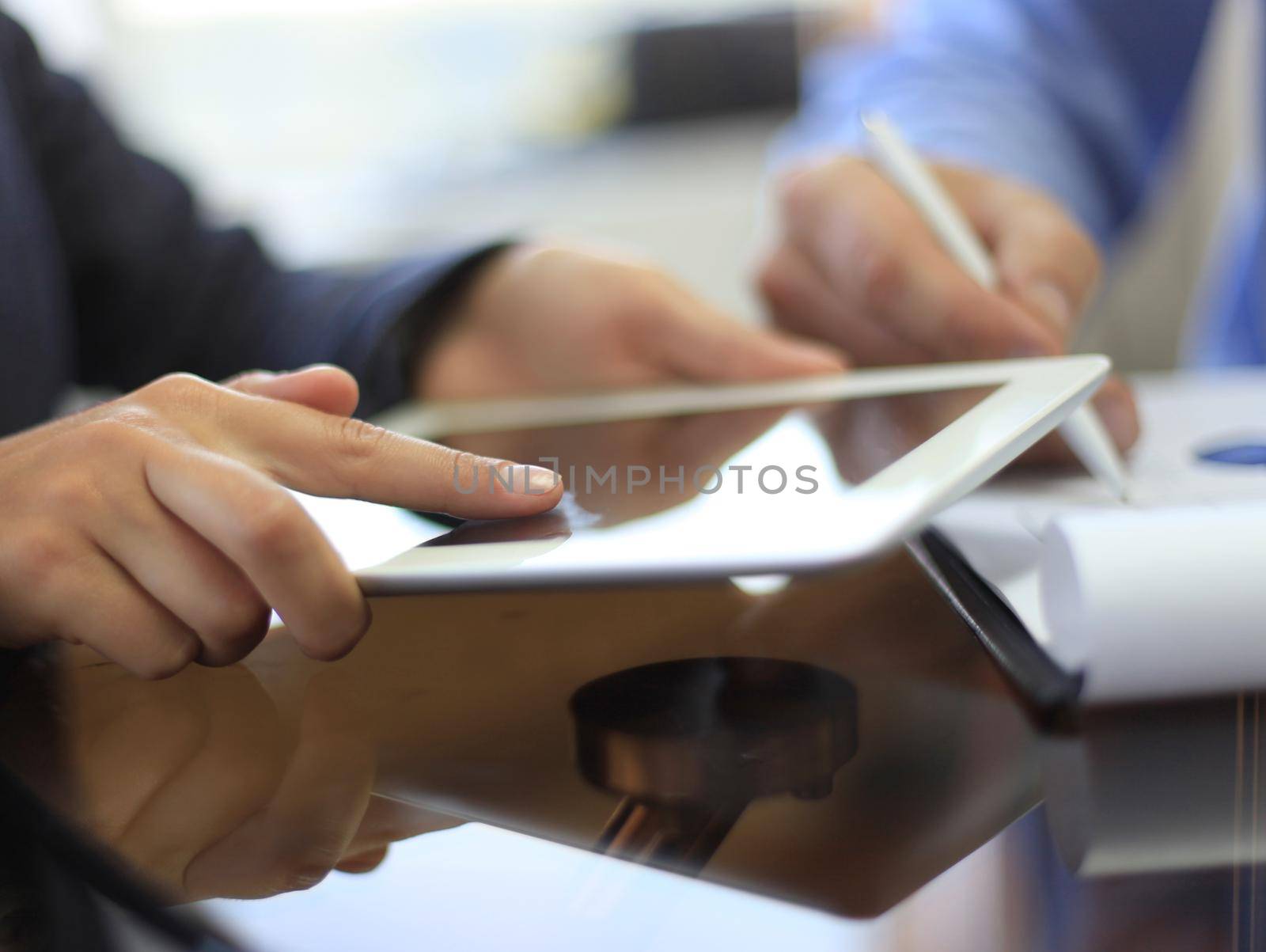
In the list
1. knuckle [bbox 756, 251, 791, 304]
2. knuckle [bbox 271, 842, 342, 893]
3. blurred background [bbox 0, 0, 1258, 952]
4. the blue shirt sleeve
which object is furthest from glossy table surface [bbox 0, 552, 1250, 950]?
blurred background [bbox 0, 0, 1258, 952]

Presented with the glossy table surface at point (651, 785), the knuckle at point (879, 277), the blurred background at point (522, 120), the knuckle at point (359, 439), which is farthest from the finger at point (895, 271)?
the blurred background at point (522, 120)

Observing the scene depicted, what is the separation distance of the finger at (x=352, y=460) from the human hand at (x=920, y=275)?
0.20 meters

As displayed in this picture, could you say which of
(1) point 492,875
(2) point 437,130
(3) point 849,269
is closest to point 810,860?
(1) point 492,875

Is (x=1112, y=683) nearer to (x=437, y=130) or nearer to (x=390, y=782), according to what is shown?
(x=390, y=782)

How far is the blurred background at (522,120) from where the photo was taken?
1396 millimetres

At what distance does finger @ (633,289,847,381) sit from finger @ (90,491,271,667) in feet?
0.76

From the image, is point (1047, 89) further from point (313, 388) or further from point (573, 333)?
point (313, 388)

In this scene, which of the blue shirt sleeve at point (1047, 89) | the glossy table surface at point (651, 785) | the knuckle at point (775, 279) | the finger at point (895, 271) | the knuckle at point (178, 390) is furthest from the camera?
the blue shirt sleeve at point (1047, 89)

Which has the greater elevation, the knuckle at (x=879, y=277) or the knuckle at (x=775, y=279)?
the knuckle at (x=879, y=277)

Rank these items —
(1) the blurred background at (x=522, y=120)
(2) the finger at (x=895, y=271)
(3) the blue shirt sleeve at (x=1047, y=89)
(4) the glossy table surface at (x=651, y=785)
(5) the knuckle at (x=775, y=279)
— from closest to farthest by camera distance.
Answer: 1. (4) the glossy table surface at (x=651, y=785)
2. (2) the finger at (x=895, y=271)
3. (5) the knuckle at (x=775, y=279)
4. (3) the blue shirt sleeve at (x=1047, y=89)
5. (1) the blurred background at (x=522, y=120)

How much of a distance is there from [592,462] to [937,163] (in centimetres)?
30

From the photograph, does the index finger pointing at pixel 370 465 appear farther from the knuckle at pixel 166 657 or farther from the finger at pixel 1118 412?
the finger at pixel 1118 412

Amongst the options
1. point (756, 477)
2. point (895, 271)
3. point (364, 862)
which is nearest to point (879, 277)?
point (895, 271)

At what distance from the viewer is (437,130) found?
1523 mm
